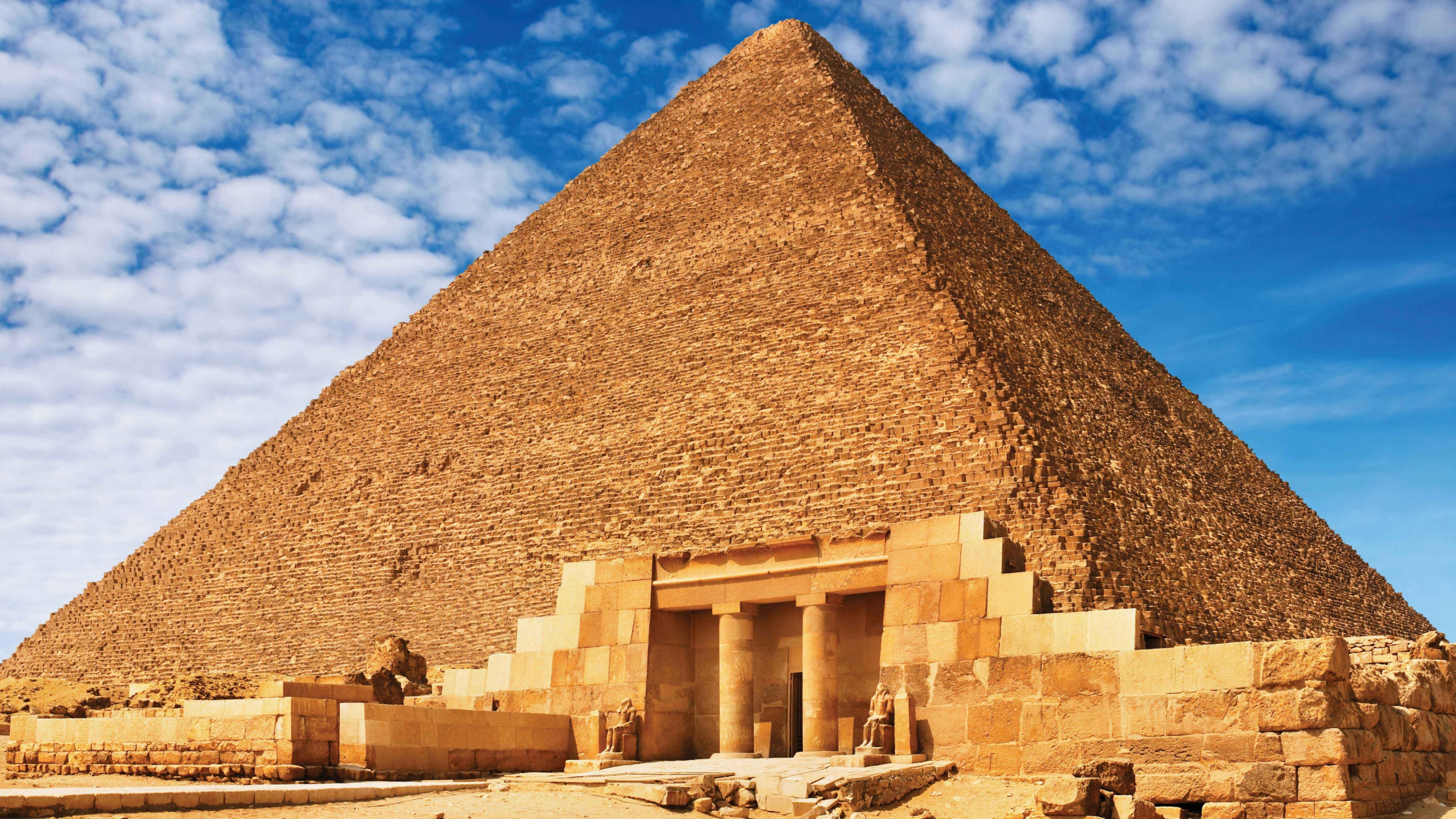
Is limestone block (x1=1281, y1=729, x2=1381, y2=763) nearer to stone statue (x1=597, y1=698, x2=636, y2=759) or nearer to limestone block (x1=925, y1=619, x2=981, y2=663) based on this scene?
limestone block (x1=925, y1=619, x2=981, y2=663)

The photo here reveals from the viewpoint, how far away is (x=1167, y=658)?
9.80 metres

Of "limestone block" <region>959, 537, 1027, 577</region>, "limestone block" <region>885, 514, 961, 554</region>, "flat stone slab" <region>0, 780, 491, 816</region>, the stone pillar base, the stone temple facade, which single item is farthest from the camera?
the stone pillar base

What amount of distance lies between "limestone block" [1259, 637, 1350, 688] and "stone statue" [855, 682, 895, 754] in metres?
2.59

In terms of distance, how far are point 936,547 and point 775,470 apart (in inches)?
704

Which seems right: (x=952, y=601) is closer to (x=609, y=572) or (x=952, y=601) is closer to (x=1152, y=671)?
(x=1152, y=671)

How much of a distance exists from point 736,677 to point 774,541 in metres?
1.07

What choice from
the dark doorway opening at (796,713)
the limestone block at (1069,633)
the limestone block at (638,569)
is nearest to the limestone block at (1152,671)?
the limestone block at (1069,633)

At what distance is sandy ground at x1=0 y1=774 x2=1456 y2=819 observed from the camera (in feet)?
28.6

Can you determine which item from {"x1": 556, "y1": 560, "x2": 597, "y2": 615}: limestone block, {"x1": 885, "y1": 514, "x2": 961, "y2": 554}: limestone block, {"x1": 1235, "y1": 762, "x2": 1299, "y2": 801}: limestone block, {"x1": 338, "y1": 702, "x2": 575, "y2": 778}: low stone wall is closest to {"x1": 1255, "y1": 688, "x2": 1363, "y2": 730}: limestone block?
{"x1": 1235, "y1": 762, "x2": 1299, "y2": 801}: limestone block

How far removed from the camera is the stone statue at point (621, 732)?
38.6ft

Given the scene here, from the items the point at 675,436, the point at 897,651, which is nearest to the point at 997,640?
the point at 897,651

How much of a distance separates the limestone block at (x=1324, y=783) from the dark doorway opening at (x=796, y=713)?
4011mm

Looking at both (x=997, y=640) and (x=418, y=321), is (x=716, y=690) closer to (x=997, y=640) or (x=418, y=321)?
(x=997, y=640)

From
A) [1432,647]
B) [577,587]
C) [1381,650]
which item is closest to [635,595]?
[577,587]
